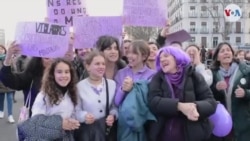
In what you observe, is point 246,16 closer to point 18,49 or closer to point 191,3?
point 191,3

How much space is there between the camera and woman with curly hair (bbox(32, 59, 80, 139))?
3537 mm

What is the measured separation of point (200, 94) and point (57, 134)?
1319 mm

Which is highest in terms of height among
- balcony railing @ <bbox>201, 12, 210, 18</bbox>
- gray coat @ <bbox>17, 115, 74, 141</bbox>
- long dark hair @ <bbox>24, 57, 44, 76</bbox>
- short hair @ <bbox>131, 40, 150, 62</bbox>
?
balcony railing @ <bbox>201, 12, 210, 18</bbox>

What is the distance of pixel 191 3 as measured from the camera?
8294 centimetres

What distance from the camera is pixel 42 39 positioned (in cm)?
425

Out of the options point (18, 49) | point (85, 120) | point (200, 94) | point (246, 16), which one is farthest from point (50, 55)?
point (246, 16)

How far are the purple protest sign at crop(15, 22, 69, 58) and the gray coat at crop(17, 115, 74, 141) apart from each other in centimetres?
89

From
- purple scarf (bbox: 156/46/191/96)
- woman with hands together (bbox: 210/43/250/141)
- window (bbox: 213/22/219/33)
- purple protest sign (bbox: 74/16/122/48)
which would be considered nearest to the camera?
purple scarf (bbox: 156/46/191/96)

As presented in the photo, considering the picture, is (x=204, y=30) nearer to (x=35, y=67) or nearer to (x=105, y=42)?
(x=105, y=42)

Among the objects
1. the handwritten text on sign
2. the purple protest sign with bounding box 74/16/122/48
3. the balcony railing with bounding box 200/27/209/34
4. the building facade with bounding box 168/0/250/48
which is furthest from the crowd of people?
the balcony railing with bounding box 200/27/209/34

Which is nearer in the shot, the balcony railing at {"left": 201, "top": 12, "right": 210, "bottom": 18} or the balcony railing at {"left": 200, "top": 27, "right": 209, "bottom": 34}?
the balcony railing at {"left": 200, "top": 27, "right": 209, "bottom": 34}

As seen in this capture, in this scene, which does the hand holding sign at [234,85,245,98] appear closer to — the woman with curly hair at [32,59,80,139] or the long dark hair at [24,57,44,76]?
the woman with curly hair at [32,59,80,139]

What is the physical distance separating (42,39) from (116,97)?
1.13 m

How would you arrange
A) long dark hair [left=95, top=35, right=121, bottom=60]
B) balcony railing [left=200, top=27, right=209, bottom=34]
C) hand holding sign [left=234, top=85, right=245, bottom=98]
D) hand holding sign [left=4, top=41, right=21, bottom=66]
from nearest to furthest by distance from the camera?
hand holding sign [left=4, top=41, right=21, bottom=66] → long dark hair [left=95, top=35, right=121, bottom=60] → hand holding sign [left=234, top=85, right=245, bottom=98] → balcony railing [left=200, top=27, right=209, bottom=34]
